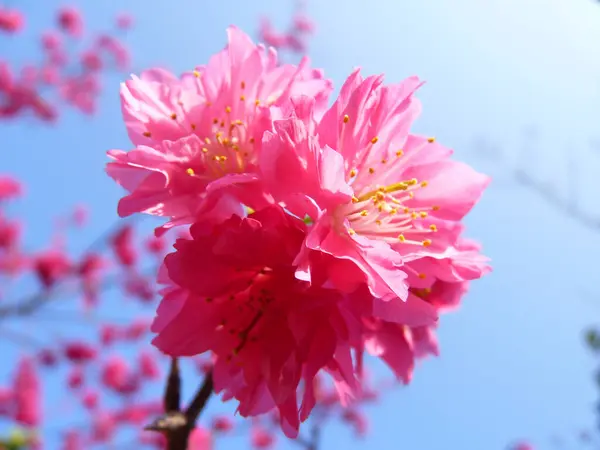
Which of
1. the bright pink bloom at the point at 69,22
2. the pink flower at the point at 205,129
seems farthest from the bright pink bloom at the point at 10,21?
the pink flower at the point at 205,129

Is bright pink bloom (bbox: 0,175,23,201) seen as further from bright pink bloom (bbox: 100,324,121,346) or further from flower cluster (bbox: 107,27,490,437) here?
flower cluster (bbox: 107,27,490,437)

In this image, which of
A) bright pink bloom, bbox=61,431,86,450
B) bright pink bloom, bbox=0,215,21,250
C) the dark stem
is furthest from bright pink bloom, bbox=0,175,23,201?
the dark stem

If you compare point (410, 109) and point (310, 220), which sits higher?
point (410, 109)

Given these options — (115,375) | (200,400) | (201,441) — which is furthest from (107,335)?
(200,400)

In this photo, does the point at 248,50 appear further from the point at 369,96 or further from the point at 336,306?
the point at 336,306

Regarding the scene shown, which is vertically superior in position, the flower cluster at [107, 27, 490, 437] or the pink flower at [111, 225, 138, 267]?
the flower cluster at [107, 27, 490, 437]

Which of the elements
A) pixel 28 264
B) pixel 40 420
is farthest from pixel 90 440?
pixel 28 264
